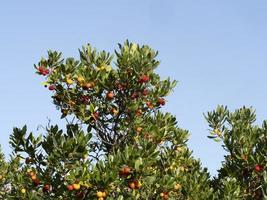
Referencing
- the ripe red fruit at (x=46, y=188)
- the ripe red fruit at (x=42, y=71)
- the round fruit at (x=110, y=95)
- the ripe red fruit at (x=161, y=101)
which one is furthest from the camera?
the ripe red fruit at (x=161, y=101)

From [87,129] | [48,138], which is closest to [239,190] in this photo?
[87,129]

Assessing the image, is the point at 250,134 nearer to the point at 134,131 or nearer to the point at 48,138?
the point at 134,131

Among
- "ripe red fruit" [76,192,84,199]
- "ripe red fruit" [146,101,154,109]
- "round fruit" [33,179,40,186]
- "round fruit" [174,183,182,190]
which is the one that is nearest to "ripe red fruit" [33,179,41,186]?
"round fruit" [33,179,40,186]

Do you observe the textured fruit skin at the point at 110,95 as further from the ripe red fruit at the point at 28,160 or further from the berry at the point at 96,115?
the ripe red fruit at the point at 28,160

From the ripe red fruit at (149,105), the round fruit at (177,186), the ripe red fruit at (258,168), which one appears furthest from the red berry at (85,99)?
the ripe red fruit at (258,168)

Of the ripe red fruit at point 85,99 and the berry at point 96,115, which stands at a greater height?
the ripe red fruit at point 85,99

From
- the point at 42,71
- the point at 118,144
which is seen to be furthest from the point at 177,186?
the point at 42,71

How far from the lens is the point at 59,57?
39.3 feet

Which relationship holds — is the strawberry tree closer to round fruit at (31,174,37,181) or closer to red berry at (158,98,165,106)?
red berry at (158,98,165,106)

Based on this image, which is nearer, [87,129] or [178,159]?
[87,129]

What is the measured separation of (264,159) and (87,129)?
4.75 meters

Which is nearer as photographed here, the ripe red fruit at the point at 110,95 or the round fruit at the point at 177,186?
the ripe red fruit at the point at 110,95

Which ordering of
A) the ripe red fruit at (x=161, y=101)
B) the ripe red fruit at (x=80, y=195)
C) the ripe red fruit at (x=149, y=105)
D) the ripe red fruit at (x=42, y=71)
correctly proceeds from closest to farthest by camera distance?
the ripe red fruit at (x=80, y=195), the ripe red fruit at (x=42, y=71), the ripe red fruit at (x=149, y=105), the ripe red fruit at (x=161, y=101)

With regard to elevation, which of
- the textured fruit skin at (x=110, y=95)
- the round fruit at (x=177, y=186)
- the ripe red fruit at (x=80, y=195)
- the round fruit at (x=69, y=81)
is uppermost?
the round fruit at (x=69, y=81)
